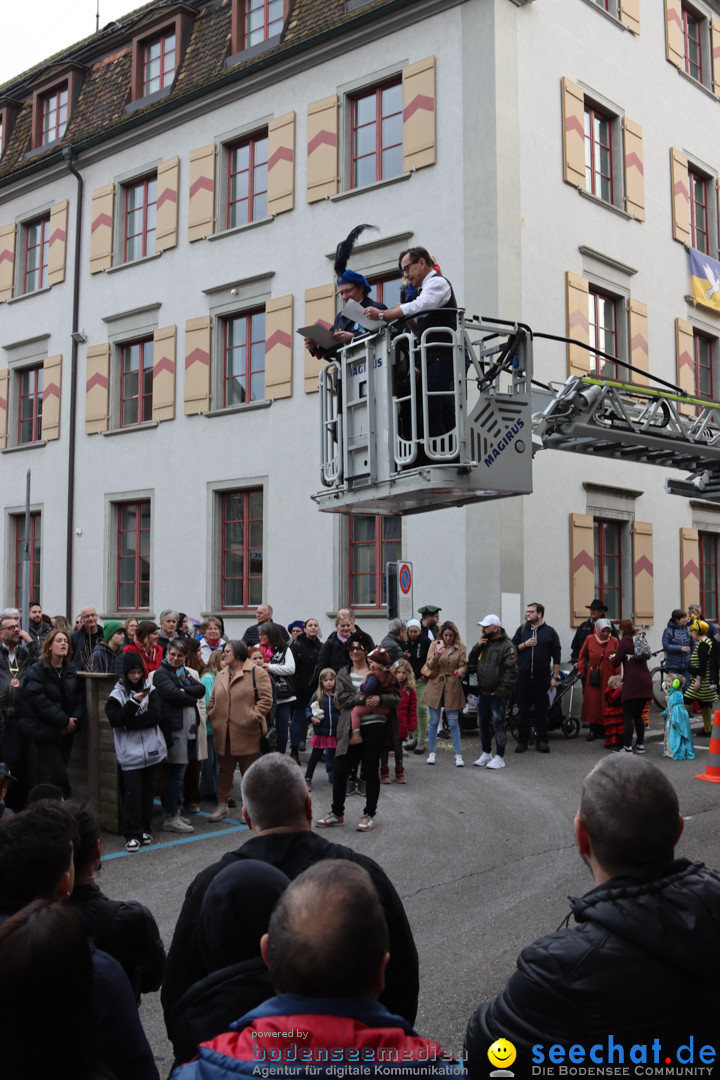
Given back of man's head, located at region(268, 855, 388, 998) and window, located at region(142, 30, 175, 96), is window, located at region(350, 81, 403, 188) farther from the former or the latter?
back of man's head, located at region(268, 855, 388, 998)

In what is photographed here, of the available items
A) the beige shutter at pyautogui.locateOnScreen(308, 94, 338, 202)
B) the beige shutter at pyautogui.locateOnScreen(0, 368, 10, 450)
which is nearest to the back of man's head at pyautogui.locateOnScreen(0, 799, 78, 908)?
the beige shutter at pyautogui.locateOnScreen(308, 94, 338, 202)

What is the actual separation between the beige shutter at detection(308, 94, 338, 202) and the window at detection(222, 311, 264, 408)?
8.33ft

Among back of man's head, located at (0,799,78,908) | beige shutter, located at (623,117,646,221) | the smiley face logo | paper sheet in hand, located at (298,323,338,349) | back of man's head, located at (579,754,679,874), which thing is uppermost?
beige shutter, located at (623,117,646,221)

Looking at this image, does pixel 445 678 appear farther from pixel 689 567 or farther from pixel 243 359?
pixel 243 359

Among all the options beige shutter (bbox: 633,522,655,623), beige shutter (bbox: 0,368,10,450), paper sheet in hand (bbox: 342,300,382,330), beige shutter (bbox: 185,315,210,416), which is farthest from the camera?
beige shutter (bbox: 0,368,10,450)

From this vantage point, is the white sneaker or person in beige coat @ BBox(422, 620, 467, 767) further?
person in beige coat @ BBox(422, 620, 467, 767)

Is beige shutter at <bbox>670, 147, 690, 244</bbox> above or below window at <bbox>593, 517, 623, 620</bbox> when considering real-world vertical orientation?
above

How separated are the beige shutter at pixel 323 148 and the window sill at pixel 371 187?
0.16m

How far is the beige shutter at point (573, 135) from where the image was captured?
52.7ft

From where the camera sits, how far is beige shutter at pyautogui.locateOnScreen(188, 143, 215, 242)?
18.6 meters

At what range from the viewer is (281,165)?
57.3ft

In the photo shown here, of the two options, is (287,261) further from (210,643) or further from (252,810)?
(252,810)

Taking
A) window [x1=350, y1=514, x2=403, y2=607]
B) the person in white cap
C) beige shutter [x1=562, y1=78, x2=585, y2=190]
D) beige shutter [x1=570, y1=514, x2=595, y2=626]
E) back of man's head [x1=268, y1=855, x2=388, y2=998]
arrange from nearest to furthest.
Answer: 1. back of man's head [x1=268, y1=855, x2=388, y2=998]
2. the person in white cap
3. beige shutter [x1=570, y1=514, x2=595, y2=626]
4. window [x1=350, y1=514, x2=403, y2=607]
5. beige shutter [x1=562, y1=78, x2=585, y2=190]

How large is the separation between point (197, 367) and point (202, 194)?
3.30 metres
